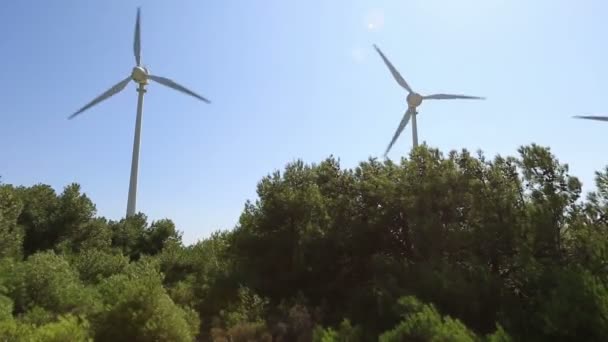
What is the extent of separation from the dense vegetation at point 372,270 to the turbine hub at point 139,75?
27034 mm

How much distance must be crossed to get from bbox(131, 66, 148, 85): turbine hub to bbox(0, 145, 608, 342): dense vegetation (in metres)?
27.0

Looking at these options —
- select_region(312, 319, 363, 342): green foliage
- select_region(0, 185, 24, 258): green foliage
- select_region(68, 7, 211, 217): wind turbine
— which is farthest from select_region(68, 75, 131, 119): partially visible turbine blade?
select_region(312, 319, 363, 342): green foliage

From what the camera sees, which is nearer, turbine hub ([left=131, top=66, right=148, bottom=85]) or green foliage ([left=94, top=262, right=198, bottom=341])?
green foliage ([left=94, top=262, right=198, bottom=341])

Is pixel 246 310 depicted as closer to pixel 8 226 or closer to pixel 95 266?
pixel 95 266

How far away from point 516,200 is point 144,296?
13864mm

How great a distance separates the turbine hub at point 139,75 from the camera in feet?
177

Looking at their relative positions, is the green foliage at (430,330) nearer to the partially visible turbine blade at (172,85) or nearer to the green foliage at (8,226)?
the green foliage at (8,226)

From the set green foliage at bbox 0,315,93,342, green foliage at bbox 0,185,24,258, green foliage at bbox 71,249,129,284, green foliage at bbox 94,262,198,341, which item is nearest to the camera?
green foliage at bbox 0,315,93,342

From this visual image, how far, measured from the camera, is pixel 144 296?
15.9 metres

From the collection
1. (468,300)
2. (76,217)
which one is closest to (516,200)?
(468,300)

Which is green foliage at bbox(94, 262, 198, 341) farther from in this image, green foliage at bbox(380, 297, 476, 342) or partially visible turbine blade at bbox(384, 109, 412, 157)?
partially visible turbine blade at bbox(384, 109, 412, 157)

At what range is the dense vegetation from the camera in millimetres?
14430

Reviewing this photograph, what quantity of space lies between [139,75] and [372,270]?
41.1 meters

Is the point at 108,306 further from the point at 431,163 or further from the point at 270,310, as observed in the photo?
the point at 431,163
